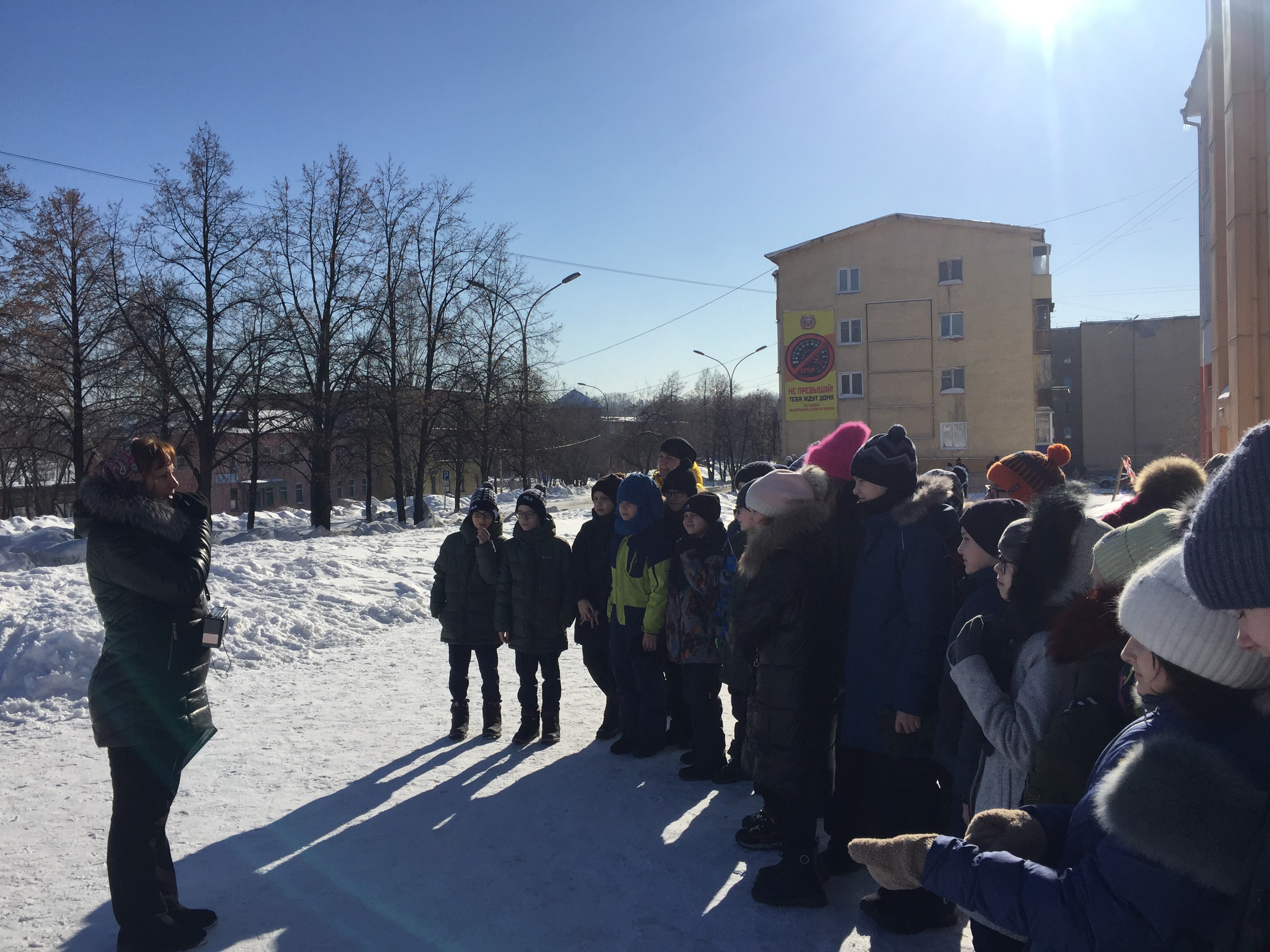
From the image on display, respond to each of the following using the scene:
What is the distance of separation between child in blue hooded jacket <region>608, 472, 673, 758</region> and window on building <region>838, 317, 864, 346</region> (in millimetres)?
38498

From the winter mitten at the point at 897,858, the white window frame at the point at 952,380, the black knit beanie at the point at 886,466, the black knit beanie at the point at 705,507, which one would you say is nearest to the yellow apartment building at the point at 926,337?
the white window frame at the point at 952,380

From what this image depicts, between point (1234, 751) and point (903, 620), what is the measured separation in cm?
222

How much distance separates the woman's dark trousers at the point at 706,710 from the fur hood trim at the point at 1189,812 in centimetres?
383

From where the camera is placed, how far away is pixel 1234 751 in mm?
1342

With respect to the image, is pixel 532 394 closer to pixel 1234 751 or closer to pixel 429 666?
pixel 429 666

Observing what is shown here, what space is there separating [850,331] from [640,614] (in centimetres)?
3915

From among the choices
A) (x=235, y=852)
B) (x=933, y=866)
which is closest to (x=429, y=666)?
(x=235, y=852)

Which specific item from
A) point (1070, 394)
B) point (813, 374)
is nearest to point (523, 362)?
point (813, 374)

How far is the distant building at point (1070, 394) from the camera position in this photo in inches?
2628

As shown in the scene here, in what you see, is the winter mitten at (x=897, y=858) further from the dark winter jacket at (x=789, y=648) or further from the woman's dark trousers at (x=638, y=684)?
the woman's dark trousers at (x=638, y=684)

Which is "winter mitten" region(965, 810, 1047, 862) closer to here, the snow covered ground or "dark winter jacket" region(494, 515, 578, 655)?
the snow covered ground

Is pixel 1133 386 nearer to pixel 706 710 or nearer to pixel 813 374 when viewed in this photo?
pixel 813 374

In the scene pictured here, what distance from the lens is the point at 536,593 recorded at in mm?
5969

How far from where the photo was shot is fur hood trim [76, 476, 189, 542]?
3207 mm
